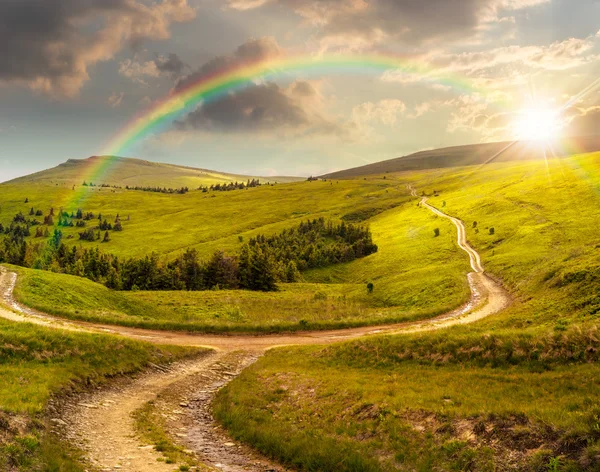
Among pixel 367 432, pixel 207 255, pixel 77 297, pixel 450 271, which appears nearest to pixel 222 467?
pixel 367 432

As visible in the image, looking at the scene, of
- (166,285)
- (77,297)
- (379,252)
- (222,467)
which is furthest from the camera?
(379,252)

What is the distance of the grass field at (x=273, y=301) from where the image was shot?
4388cm

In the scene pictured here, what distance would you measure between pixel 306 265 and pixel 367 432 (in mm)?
108024

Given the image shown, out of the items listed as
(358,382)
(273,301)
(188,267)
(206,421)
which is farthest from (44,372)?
(188,267)

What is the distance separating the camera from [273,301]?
67.1 meters

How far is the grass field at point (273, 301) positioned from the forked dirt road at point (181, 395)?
1839mm

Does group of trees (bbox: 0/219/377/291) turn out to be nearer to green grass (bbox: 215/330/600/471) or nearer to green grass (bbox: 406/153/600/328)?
green grass (bbox: 406/153/600/328)

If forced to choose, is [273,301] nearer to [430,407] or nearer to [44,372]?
[44,372]

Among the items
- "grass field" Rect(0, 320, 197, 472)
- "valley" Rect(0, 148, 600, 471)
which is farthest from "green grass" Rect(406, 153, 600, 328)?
"grass field" Rect(0, 320, 197, 472)

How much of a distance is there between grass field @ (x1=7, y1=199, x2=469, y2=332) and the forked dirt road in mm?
1839

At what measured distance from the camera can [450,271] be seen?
71.6 meters

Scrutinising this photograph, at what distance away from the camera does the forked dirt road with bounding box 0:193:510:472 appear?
16.5 metres

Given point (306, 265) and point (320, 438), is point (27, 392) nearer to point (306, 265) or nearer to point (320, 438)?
point (320, 438)

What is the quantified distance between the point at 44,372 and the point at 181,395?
26.6 feet
